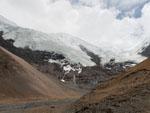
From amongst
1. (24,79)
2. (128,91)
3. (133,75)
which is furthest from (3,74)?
(128,91)

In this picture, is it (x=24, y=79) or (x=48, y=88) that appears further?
(x=48, y=88)

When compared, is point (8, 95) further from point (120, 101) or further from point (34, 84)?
point (120, 101)

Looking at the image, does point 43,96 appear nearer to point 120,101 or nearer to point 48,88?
point 48,88

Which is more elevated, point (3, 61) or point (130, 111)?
point (3, 61)

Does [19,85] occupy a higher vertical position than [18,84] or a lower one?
lower

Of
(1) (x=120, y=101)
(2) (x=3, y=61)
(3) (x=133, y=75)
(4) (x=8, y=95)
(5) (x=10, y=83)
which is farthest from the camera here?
(2) (x=3, y=61)

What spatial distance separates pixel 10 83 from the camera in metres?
138

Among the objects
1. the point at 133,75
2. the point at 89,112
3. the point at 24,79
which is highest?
the point at 24,79

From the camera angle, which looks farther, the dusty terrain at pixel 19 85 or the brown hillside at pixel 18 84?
the brown hillside at pixel 18 84

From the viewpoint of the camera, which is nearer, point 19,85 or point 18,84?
point 19,85

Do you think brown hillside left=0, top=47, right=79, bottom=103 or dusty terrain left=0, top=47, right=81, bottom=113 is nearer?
dusty terrain left=0, top=47, right=81, bottom=113

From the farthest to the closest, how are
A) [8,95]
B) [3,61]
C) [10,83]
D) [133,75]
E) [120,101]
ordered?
1. [3,61]
2. [10,83]
3. [8,95]
4. [133,75]
5. [120,101]

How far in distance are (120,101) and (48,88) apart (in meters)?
118

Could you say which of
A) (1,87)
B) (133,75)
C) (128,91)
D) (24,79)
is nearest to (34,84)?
(24,79)
